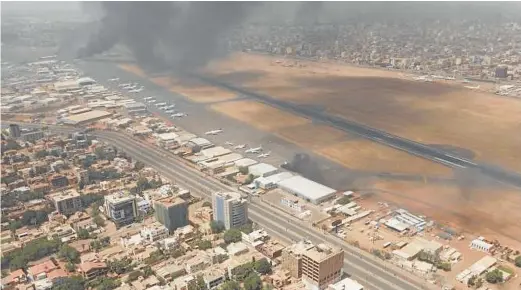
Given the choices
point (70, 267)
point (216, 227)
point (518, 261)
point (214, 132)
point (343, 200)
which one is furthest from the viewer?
point (214, 132)

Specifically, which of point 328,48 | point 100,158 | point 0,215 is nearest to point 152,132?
point 100,158

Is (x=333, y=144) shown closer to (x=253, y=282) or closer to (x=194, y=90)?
(x=253, y=282)

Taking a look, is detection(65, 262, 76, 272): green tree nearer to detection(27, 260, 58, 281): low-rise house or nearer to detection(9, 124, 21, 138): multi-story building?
detection(27, 260, 58, 281): low-rise house

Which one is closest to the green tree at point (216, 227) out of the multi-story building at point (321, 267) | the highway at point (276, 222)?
the highway at point (276, 222)

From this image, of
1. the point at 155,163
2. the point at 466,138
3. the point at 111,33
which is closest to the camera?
the point at 155,163

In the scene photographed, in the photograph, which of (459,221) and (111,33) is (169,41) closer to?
(111,33)

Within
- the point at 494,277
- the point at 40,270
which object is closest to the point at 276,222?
the point at 494,277
